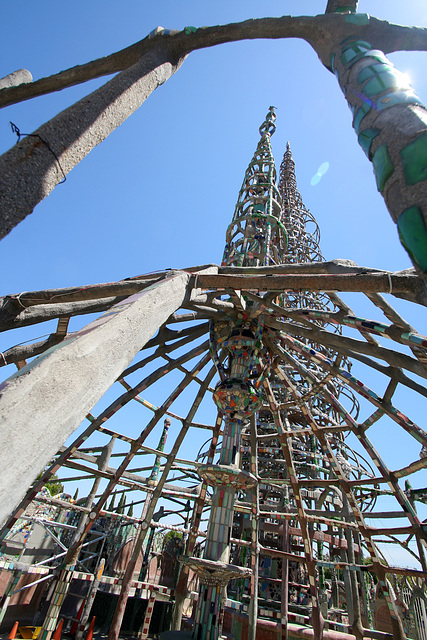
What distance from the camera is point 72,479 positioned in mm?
12156

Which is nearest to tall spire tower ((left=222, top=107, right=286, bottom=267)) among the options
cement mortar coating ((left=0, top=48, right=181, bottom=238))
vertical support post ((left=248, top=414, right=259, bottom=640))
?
→ vertical support post ((left=248, top=414, right=259, bottom=640))

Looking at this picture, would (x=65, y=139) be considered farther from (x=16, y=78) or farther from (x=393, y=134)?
(x=16, y=78)

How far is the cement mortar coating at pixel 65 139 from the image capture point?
2.99 m

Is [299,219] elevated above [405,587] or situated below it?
above

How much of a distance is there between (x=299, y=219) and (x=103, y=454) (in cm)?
2364

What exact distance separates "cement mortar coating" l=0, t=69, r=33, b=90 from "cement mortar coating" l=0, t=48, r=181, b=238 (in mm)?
A: 2105

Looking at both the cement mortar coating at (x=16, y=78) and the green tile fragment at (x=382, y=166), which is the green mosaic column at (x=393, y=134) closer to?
the green tile fragment at (x=382, y=166)

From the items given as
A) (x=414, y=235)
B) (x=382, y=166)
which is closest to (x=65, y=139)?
(x=382, y=166)

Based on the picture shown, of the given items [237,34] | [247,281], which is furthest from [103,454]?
[237,34]

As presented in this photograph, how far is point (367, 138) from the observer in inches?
101

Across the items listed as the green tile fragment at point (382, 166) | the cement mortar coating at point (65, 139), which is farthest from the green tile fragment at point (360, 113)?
the cement mortar coating at point (65, 139)

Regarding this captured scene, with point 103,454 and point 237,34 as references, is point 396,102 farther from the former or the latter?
point 103,454

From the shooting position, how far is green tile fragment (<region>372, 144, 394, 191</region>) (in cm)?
224

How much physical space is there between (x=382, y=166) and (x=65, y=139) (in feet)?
9.25
